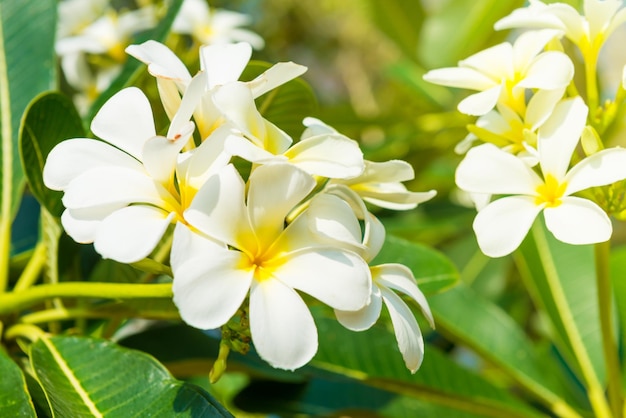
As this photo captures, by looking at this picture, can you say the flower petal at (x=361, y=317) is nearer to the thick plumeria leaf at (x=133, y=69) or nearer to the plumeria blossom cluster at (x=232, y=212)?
the plumeria blossom cluster at (x=232, y=212)

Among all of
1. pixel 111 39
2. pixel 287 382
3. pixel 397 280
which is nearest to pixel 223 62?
pixel 397 280

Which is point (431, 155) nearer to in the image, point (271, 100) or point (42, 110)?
point (271, 100)

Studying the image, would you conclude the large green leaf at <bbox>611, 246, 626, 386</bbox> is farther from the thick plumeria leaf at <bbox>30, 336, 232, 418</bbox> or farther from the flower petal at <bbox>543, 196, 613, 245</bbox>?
the thick plumeria leaf at <bbox>30, 336, 232, 418</bbox>

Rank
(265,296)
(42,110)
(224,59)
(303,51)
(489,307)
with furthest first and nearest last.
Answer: (303,51)
(489,307)
(42,110)
(224,59)
(265,296)

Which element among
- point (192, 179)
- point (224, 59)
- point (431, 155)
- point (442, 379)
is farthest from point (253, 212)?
point (431, 155)

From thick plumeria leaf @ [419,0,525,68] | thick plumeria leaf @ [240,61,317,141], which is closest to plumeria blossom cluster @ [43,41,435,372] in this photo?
thick plumeria leaf @ [240,61,317,141]
